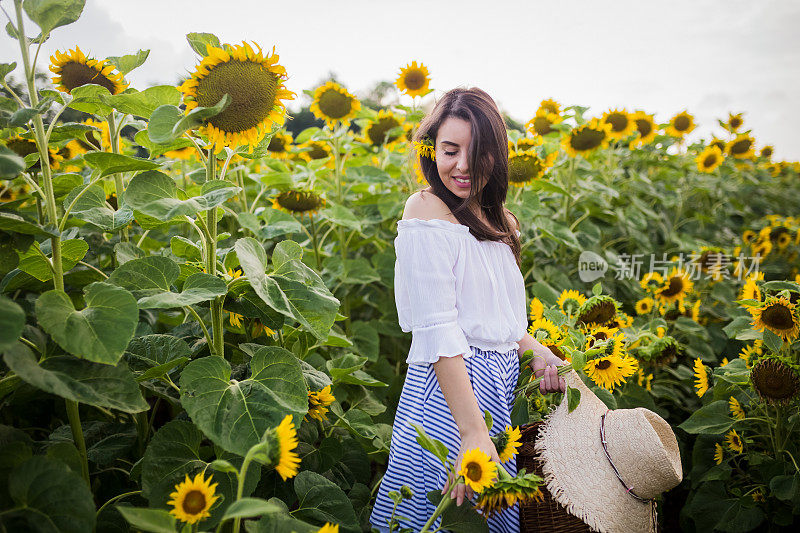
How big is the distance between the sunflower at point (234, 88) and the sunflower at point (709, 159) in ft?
11.3

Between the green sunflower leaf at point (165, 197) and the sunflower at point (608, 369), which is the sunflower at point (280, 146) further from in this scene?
the sunflower at point (608, 369)

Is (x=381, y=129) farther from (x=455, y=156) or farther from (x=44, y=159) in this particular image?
(x=44, y=159)

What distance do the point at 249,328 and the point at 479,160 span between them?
710 millimetres

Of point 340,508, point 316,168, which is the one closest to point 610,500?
point 340,508

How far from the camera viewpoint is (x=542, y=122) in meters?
2.67

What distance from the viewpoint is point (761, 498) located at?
5.00ft

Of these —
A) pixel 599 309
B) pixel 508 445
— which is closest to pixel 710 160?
pixel 599 309

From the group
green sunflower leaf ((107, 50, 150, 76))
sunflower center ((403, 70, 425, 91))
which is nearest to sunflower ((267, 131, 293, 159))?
sunflower center ((403, 70, 425, 91))

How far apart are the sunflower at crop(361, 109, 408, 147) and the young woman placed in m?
1.24

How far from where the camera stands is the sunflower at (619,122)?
273cm

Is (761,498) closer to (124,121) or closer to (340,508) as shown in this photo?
(340,508)

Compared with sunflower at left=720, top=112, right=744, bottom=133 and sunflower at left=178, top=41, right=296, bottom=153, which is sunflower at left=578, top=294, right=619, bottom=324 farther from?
sunflower at left=720, top=112, right=744, bottom=133

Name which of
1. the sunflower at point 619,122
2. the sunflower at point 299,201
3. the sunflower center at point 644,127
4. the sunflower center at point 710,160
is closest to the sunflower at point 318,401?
the sunflower at point 299,201

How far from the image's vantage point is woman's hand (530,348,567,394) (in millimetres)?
1192
